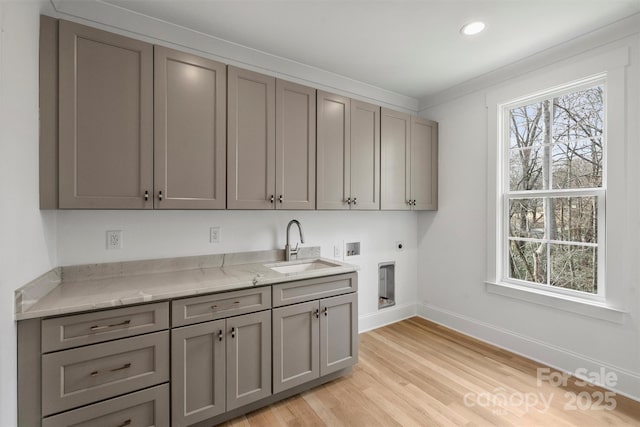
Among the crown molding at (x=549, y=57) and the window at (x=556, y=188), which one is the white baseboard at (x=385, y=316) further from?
the crown molding at (x=549, y=57)

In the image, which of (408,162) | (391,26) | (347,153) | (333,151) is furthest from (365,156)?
(391,26)

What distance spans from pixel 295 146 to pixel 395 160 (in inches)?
46.9

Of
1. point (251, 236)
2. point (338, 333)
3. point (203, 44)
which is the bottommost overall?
point (338, 333)

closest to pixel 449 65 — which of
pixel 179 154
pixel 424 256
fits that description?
pixel 424 256

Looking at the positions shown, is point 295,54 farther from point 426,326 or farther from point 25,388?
point 426,326

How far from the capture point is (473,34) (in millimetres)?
2244

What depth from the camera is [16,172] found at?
4.37 feet

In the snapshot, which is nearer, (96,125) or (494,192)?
(96,125)

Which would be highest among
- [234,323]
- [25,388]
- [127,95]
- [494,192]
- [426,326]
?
[127,95]

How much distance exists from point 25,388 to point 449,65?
3.63 meters

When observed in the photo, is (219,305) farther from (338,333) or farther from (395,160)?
(395,160)

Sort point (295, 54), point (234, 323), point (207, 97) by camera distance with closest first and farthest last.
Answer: point (234, 323)
point (207, 97)
point (295, 54)

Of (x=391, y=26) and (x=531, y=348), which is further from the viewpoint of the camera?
(x=531, y=348)

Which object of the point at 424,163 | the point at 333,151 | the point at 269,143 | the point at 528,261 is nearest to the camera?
the point at 269,143
